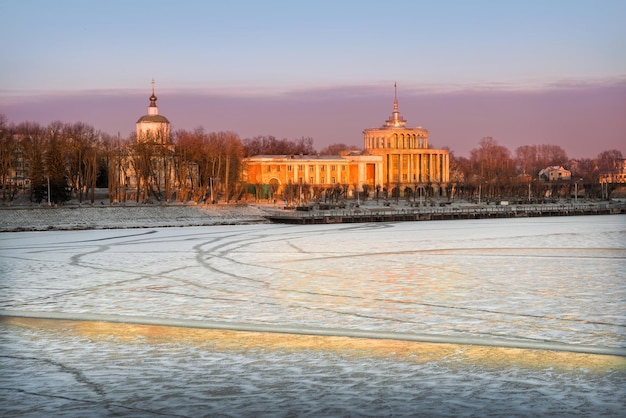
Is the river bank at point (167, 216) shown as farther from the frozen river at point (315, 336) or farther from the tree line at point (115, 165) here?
the frozen river at point (315, 336)

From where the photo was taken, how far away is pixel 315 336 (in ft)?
43.3

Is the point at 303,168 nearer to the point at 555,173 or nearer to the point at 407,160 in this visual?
the point at 407,160

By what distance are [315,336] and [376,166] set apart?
117706mm

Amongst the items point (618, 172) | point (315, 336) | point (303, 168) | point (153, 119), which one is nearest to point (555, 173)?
point (618, 172)

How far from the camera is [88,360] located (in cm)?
1162

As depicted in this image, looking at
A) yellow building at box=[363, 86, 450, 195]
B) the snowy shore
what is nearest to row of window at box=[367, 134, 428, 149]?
yellow building at box=[363, 86, 450, 195]

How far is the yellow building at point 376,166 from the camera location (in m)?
119

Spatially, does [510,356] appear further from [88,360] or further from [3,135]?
[3,135]

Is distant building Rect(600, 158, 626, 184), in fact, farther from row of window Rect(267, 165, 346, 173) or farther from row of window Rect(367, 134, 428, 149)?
row of window Rect(267, 165, 346, 173)

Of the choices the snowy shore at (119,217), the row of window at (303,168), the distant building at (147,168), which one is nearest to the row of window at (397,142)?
the row of window at (303,168)

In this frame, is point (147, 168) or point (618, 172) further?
point (618, 172)

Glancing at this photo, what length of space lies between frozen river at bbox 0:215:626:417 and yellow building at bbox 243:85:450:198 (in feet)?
283

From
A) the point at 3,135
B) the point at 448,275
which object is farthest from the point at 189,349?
the point at 3,135

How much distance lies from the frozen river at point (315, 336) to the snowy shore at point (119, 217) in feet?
77.8
